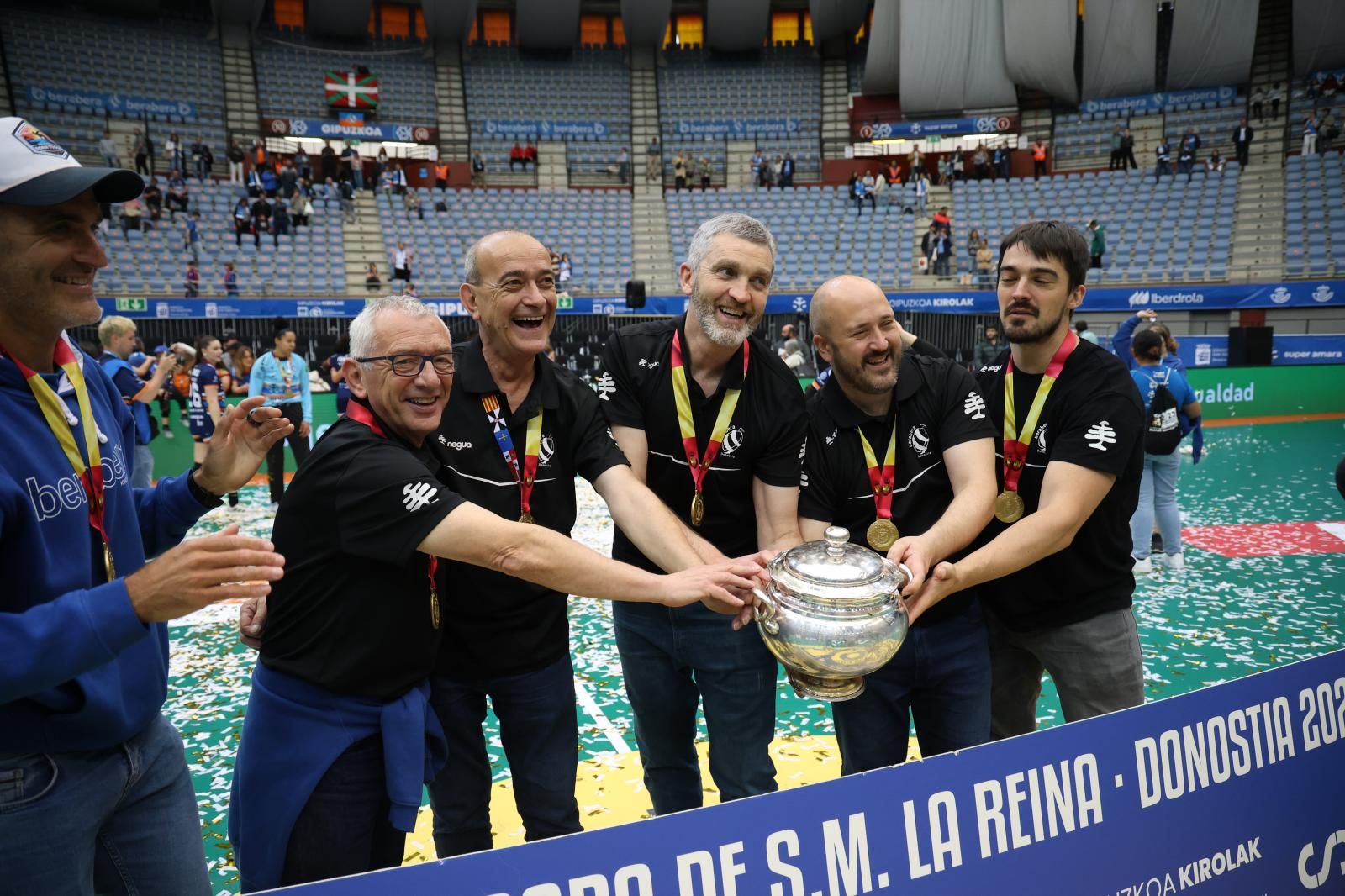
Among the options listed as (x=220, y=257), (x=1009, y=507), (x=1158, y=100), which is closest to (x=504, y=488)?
(x=1009, y=507)

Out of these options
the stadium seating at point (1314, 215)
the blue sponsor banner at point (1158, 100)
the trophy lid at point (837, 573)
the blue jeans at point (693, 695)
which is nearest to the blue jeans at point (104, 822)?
the blue jeans at point (693, 695)

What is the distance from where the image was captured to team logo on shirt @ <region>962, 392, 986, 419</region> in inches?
103

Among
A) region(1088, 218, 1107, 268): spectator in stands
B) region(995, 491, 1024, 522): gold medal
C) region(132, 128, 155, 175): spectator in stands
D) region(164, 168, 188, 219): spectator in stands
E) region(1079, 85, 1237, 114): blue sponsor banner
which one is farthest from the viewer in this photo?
region(1079, 85, 1237, 114): blue sponsor banner

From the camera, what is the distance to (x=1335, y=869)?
7.04 feet

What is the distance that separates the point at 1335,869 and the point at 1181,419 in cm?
556

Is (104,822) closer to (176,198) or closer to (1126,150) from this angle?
(176,198)

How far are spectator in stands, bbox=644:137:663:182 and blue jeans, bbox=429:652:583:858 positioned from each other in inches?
1113

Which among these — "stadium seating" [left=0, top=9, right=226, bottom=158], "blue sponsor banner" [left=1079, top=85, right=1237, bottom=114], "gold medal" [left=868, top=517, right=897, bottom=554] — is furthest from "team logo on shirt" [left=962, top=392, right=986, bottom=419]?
"blue sponsor banner" [left=1079, top=85, right=1237, bottom=114]

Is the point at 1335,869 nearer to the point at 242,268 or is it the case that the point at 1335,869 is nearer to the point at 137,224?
the point at 242,268

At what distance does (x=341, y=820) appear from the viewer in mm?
2064

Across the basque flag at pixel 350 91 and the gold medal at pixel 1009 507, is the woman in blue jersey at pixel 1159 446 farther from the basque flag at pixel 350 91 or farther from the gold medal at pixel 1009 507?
the basque flag at pixel 350 91

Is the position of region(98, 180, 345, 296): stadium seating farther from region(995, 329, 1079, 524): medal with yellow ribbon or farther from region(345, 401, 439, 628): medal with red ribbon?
region(995, 329, 1079, 524): medal with yellow ribbon

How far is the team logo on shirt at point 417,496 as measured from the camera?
1939mm

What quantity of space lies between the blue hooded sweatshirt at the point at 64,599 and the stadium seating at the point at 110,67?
1126 inches
